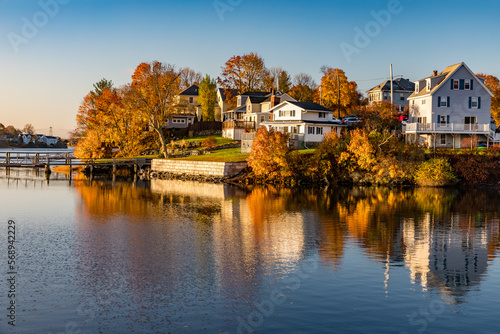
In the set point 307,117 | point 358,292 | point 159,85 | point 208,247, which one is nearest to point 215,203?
point 208,247

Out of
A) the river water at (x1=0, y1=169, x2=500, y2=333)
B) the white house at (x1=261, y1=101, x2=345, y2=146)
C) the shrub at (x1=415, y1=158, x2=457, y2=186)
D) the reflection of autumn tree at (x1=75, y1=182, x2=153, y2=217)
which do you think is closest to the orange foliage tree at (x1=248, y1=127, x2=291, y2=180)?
the white house at (x1=261, y1=101, x2=345, y2=146)

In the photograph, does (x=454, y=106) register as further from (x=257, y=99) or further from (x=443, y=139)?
(x=257, y=99)

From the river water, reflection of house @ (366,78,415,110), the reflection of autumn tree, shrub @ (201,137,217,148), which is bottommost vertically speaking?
the river water

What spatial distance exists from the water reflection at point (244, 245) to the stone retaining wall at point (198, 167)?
18.7 metres

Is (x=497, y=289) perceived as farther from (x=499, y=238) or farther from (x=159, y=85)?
(x=159, y=85)

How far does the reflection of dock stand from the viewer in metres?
54.4

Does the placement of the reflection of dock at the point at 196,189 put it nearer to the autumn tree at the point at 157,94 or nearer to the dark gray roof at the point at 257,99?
the autumn tree at the point at 157,94

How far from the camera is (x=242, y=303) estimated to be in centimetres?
1841

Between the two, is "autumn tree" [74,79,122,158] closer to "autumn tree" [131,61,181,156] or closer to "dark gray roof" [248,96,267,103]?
"autumn tree" [131,61,181,156]

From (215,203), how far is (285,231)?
15.5m

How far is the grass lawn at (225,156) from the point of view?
72.6m

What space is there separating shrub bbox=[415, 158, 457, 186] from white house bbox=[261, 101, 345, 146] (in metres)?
17.6

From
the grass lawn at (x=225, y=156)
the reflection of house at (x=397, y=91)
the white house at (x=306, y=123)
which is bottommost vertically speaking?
the grass lawn at (x=225, y=156)

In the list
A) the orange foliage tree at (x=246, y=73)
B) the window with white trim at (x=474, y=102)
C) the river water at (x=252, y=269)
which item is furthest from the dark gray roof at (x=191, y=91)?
the river water at (x=252, y=269)
